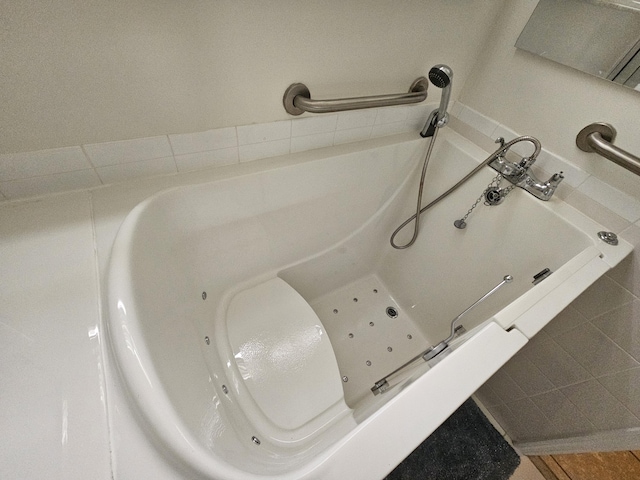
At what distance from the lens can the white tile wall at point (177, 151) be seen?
611 mm

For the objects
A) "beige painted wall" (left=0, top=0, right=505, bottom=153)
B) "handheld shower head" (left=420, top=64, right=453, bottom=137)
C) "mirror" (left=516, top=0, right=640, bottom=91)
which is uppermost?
"beige painted wall" (left=0, top=0, right=505, bottom=153)

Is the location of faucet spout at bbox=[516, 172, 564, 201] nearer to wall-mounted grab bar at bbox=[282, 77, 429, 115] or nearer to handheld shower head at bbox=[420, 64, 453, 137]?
handheld shower head at bbox=[420, 64, 453, 137]

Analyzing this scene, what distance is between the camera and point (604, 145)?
73 cm

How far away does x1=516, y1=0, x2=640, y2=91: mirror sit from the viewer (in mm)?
662

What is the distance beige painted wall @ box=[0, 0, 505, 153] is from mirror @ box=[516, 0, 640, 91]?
0.62ft

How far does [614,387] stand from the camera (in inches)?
32.4

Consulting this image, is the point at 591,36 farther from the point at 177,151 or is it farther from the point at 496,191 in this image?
the point at 177,151

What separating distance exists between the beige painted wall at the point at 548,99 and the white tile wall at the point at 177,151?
0.86 feet

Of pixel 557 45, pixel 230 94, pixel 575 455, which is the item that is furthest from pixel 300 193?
pixel 575 455

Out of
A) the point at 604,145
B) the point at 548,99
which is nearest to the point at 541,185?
the point at 604,145

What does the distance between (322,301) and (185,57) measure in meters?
0.91

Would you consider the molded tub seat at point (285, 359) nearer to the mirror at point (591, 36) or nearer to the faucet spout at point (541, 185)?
the faucet spout at point (541, 185)

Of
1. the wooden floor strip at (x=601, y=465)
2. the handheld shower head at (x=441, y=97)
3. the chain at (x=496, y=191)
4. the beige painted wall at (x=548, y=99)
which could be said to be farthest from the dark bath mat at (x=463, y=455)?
the handheld shower head at (x=441, y=97)

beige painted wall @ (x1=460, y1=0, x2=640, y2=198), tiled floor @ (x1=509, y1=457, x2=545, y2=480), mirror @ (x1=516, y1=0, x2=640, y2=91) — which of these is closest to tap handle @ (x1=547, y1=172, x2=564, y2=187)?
beige painted wall @ (x1=460, y1=0, x2=640, y2=198)
